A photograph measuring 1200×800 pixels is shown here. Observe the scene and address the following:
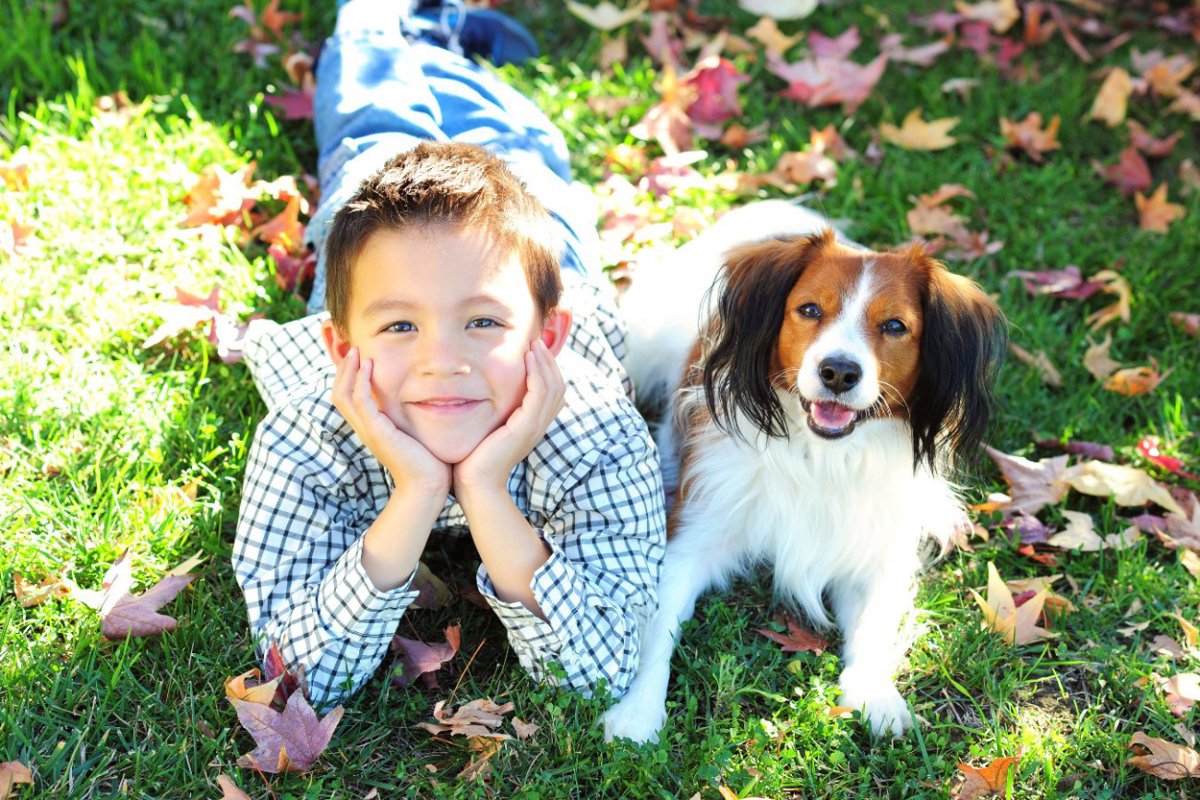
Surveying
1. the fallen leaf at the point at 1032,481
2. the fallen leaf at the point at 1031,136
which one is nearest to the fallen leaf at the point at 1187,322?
the fallen leaf at the point at 1032,481

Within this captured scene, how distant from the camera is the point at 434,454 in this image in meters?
2.76

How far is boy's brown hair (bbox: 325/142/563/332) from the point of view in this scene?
2.75 metres

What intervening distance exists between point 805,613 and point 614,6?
3614 millimetres

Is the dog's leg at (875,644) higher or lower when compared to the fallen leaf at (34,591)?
lower

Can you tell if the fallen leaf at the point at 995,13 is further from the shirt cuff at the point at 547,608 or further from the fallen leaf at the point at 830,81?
the shirt cuff at the point at 547,608

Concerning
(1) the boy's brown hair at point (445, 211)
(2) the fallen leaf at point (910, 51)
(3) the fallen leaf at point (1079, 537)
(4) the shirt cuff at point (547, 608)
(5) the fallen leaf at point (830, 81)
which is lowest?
(3) the fallen leaf at point (1079, 537)

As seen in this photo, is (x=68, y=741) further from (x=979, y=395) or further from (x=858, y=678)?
(x=979, y=395)

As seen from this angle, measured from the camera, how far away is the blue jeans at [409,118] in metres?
3.97

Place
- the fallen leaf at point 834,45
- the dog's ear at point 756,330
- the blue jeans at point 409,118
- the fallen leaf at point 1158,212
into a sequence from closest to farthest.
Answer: the dog's ear at point 756,330 < the blue jeans at point 409,118 < the fallen leaf at point 1158,212 < the fallen leaf at point 834,45

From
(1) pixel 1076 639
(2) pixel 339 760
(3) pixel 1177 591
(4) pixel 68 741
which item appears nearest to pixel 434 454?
(2) pixel 339 760

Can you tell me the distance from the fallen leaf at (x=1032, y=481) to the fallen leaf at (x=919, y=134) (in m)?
1.90

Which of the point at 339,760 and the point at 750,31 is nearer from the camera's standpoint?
the point at 339,760

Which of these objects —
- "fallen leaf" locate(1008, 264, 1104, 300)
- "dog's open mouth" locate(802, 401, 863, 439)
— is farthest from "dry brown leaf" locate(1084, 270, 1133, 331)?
"dog's open mouth" locate(802, 401, 863, 439)

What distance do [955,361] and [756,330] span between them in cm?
52
